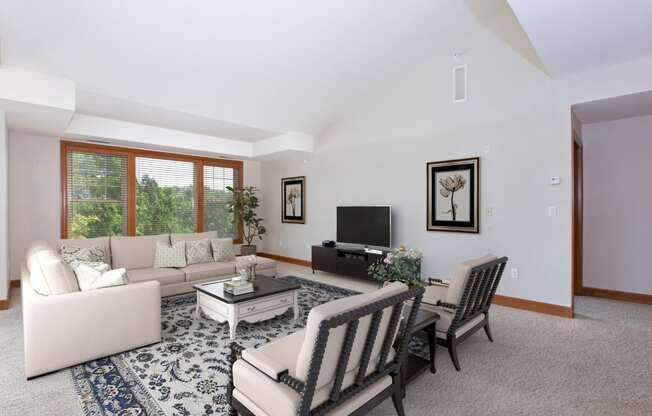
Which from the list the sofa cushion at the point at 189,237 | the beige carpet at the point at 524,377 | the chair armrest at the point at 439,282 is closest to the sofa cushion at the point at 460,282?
the beige carpet at the point at 524,377

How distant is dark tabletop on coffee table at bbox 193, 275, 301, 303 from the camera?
333 cm

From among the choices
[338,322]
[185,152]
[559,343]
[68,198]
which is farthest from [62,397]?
[185,152]

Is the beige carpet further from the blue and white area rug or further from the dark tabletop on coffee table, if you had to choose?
the dark tabletop on coffee table

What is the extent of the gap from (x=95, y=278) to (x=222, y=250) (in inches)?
95.9

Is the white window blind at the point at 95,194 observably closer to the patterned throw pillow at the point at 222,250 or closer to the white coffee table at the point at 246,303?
the patterned throw pillow at the point at 222,250

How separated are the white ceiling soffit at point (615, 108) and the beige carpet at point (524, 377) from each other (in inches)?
97.7

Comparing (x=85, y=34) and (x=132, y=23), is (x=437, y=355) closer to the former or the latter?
(x=132, y=23)

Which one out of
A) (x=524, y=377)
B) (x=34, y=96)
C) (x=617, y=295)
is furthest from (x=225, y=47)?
(x=617, y=295)

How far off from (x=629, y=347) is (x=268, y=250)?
6590 mm

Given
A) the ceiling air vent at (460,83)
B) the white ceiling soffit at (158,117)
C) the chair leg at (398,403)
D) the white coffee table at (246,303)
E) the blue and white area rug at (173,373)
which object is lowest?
the blue and white area rug at (173,373)

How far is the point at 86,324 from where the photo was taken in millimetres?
2695

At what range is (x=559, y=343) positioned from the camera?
3219 millimetres

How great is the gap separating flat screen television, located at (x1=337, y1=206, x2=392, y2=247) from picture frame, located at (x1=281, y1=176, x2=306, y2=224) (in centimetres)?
129

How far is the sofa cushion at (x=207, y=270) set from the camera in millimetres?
4617
